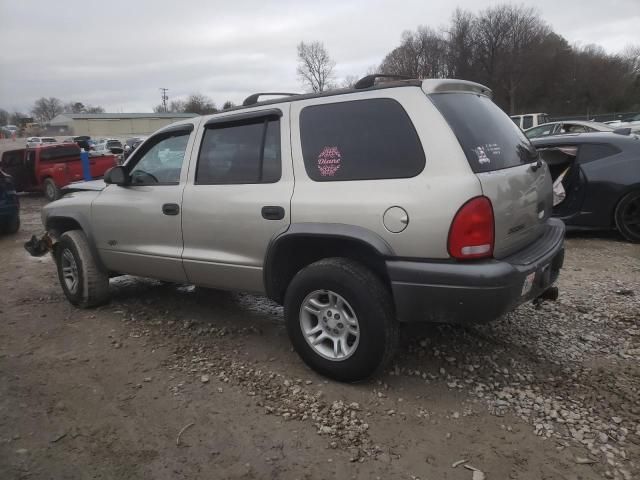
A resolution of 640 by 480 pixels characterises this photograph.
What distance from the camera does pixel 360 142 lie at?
302cm

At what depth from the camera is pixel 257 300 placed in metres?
4.93

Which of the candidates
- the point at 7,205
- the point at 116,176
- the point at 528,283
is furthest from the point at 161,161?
the point at 7,205

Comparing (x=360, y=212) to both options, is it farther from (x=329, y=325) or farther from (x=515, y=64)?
(x=515, y=64)

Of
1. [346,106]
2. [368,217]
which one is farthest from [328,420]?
[346,106]

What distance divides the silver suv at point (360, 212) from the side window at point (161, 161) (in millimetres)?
32

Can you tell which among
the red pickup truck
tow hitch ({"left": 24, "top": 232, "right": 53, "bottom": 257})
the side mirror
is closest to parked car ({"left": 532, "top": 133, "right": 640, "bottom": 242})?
the side mirror

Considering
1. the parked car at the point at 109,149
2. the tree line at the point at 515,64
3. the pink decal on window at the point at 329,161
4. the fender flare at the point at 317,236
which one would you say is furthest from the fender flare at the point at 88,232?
the tree line at the point at 515,64

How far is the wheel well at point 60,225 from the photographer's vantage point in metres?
4.91

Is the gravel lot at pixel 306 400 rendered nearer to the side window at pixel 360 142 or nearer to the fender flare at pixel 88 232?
the fender flare at pixel 88 232

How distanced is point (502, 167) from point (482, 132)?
0.25 meters

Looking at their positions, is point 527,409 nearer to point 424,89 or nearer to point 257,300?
point 424,89

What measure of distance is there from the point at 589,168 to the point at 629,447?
482 centimetres

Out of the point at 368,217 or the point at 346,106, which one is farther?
the point at 346,106

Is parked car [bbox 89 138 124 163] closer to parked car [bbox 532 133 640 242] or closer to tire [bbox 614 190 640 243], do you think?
parked car [bbox 532 133 640 242]
